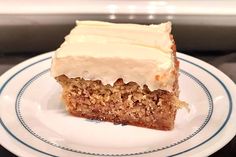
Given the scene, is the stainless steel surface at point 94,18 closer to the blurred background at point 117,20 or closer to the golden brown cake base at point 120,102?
the blurred background at point 117,20

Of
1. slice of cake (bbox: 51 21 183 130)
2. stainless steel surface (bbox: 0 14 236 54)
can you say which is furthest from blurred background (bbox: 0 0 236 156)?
slice of cake (bbox: 51 21 183 130)

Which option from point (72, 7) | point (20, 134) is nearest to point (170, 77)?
point (20, 134)

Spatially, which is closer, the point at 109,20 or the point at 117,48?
the point at 117,48

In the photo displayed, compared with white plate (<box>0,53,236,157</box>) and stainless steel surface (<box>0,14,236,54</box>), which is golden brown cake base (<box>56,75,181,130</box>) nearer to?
white plate (<box>0,53,236,157</box>)

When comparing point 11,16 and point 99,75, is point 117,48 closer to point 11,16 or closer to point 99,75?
point 99,75

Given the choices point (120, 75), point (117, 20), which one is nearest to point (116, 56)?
point (120, 75)

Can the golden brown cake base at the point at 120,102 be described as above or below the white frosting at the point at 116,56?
below

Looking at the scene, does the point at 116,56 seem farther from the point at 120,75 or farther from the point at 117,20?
the point at 117,20

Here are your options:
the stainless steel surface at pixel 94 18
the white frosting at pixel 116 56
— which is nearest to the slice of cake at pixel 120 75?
the white frosting at pixel 116 56
